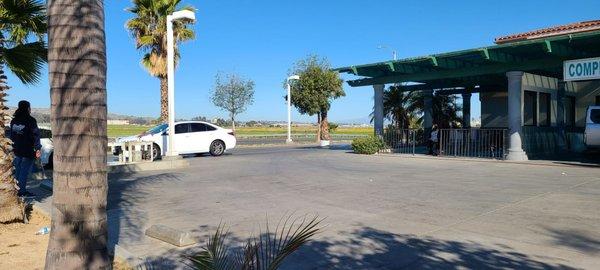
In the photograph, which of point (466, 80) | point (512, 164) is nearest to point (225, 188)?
point (512, 164)

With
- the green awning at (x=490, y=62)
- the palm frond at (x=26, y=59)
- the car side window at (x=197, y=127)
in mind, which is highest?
the green awning at (x=490, y=62)

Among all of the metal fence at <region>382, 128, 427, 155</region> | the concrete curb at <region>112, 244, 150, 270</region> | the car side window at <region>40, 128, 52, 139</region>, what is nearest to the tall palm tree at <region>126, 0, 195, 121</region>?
the car side window at <region>40, 128, 52, 139</region>

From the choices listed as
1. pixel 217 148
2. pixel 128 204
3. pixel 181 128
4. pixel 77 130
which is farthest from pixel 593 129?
pixel 77 130

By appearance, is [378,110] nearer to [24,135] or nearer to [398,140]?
[398,140]

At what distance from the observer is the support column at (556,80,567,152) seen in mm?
20953

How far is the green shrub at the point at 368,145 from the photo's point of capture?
20391 mm

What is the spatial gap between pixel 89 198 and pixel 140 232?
3.23 meters

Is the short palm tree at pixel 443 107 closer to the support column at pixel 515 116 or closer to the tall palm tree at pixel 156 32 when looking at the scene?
the support column at pixel 515 116

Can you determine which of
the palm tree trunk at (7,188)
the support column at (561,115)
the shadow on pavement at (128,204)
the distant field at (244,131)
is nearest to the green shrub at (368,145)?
the support column at (561,115)

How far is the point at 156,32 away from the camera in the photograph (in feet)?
72.7

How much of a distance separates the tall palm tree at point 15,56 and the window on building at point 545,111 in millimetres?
19472

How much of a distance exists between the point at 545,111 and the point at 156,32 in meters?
18.1

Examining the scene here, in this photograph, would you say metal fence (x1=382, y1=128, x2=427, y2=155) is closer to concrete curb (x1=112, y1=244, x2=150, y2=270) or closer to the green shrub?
the green shrub

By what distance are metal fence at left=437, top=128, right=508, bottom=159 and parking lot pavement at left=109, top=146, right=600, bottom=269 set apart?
17.8ft
